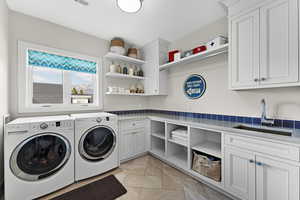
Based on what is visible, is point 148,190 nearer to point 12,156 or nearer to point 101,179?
point 101,179

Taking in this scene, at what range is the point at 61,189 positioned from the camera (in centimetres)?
165

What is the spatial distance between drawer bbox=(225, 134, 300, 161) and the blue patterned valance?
2.69 m

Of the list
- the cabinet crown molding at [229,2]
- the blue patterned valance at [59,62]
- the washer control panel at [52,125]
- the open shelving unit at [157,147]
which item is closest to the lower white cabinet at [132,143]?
the open shelving unit at [157,147]

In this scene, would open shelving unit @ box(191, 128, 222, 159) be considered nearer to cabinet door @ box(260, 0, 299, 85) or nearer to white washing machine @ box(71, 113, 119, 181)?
cabinet door @ box(260, 0, 299, 85)

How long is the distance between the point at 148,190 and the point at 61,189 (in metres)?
1.19

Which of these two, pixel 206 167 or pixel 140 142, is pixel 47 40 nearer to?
pixel 140 142

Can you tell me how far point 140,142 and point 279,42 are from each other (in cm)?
258

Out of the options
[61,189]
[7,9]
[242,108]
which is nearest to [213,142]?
[242,108]

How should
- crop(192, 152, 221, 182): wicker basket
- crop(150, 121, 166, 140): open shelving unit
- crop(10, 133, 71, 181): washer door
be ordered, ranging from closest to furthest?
crop(10, 133, 71, 181): washer door < crop(192, 152, 221, 182): wicker basket < crop(150, 121, 166, 140): open shelving unit

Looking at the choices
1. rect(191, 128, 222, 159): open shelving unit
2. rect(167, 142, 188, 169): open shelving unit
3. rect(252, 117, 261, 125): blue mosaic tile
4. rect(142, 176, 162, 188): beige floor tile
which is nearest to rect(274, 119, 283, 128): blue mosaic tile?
rect(252, 117, 261, 125): blue mosaic tile

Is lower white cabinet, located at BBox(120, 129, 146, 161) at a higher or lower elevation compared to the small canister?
lower

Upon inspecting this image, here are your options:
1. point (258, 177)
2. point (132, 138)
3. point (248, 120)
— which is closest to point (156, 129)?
point (132, 138)

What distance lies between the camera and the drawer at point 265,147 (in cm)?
107

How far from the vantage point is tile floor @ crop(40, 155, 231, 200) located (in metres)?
1.55
